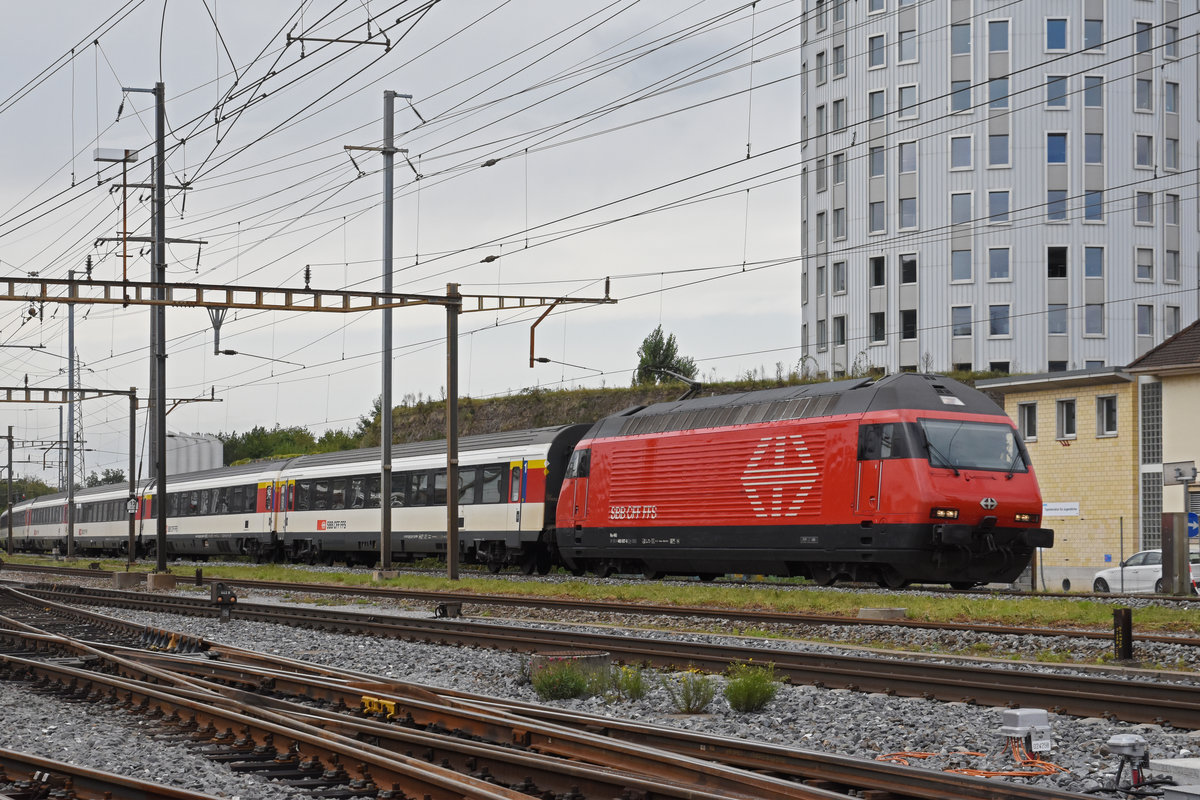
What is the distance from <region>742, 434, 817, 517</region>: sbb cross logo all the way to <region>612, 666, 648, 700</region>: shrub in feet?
40.3

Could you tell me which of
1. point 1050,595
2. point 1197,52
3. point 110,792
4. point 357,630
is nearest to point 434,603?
point 357,630

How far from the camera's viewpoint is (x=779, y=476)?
24.9 meters

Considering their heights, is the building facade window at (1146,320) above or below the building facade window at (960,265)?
below

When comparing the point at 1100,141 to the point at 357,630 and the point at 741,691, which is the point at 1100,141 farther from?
the point at 741,691

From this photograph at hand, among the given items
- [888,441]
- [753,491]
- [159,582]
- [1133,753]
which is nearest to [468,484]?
[159,582]

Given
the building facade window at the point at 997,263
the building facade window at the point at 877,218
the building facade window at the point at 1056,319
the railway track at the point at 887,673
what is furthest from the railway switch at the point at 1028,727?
the building facade window at the point at 877,218

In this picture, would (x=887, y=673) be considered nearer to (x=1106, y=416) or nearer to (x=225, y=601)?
(x=225, y=601)

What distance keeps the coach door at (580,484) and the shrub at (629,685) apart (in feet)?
59.4

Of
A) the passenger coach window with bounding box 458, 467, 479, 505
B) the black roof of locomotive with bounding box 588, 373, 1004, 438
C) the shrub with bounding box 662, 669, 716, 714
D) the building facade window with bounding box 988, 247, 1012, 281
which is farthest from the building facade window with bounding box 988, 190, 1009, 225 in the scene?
the shrub with bounding box 662, 669, 716, 714

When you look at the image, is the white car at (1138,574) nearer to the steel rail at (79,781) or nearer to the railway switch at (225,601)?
the railway switch at (225,601)

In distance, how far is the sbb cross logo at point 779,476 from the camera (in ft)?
79.6

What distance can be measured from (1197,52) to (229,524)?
155ft

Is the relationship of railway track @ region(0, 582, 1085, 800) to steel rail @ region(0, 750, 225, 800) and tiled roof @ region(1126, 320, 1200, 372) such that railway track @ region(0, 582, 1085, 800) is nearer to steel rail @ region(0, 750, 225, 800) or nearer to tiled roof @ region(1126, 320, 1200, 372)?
steel rail @ region(0, 750, 225, 800)

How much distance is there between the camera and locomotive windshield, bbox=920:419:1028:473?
22578 mm
